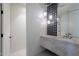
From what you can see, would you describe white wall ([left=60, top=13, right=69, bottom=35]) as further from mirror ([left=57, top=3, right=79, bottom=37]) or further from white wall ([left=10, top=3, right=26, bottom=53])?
white wall ([left=10, top=3, right=26, bottom=53])

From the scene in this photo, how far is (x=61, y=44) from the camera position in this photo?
1842 mm

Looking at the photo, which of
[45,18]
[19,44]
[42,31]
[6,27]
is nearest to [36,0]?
[45,18]

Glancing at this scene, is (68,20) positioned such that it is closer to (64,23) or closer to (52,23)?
(64,23)

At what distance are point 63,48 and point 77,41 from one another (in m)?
0.29

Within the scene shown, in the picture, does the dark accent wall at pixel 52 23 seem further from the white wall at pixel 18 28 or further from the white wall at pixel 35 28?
the white wall at pixel 18 28

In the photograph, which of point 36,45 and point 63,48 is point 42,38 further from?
point 63,48

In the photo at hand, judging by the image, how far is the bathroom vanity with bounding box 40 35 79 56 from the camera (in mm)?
1703

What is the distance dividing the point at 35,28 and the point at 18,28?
2.39 ft

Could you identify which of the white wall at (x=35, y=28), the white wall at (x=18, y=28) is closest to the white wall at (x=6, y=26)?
the white wall at (x=18, y=28)

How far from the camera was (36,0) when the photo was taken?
4.84ft

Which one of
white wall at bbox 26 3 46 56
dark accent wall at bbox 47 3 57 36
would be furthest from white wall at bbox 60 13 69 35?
white wall at bbox 26 3 46 56

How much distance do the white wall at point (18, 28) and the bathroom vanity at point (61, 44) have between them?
0.53 metres

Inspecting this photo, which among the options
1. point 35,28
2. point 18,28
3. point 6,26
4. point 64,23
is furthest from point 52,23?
point 6,26

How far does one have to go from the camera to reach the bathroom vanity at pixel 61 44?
1703mm
